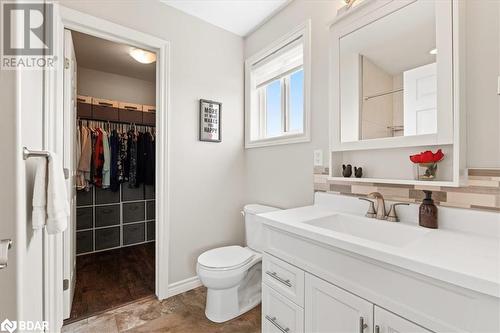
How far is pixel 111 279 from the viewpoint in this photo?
2.30m

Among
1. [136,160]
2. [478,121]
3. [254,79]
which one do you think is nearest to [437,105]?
[478,121]

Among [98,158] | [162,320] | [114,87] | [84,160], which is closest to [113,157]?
[98,158]

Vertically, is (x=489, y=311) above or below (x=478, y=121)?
below

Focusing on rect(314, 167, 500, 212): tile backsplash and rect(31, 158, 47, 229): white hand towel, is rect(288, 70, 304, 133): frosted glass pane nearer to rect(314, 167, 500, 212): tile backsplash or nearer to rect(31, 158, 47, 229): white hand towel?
rect(314, 167, 500, 212): tile backsplash

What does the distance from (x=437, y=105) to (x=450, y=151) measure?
0.72 feet

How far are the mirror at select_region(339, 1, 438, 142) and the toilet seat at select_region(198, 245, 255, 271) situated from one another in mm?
1124

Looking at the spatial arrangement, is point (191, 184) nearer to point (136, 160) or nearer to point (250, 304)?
point (250, 304)

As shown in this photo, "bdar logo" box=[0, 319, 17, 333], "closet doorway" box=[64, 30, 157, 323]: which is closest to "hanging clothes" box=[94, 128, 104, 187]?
"closet doorway" box=[64, 30, 157, 323]

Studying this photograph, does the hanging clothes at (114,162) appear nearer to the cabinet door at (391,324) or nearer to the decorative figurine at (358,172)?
the decorative figurine at (358,172)

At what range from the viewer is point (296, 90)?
81.7 inches

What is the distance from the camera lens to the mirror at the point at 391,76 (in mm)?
1117

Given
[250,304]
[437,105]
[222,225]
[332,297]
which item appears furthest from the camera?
[222,225]

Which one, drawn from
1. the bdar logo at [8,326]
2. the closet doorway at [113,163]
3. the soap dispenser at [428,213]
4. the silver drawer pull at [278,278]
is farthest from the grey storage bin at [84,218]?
the soap dispenser at [428,213]

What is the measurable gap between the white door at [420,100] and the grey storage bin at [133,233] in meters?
3.38
